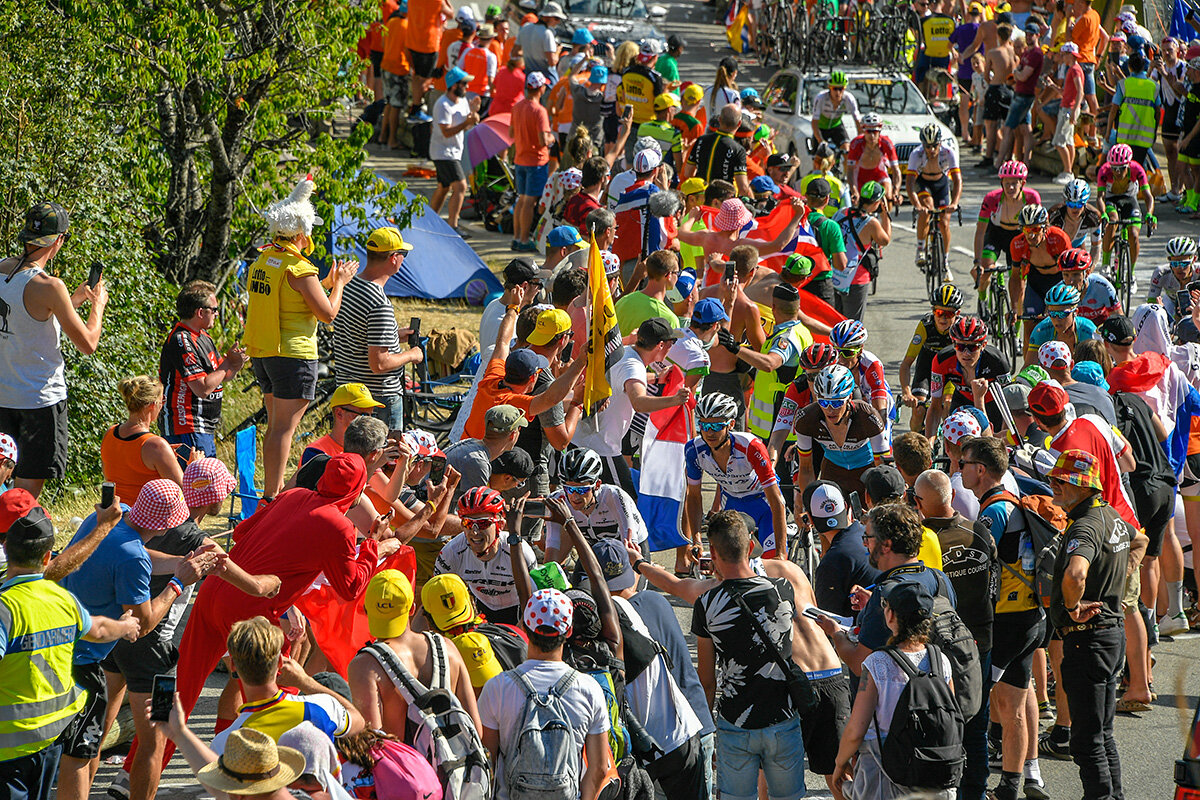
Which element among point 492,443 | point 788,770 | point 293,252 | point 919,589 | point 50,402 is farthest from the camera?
point 293,252

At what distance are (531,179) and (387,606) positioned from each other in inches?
442

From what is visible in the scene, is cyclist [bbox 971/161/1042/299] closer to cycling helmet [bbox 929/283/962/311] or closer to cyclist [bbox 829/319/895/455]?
cycling helmet [bbox 929/283/962/311]

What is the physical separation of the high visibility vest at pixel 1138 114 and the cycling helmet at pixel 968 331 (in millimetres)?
10188

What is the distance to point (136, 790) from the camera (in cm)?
605

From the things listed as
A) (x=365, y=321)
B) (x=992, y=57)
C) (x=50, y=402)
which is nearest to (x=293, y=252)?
(x=365, y=321)

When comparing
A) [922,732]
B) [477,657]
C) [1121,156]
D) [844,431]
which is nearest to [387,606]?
[477,657]

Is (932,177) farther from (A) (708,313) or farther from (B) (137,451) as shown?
(B) (137,451)

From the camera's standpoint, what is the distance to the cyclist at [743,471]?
7.99 metres

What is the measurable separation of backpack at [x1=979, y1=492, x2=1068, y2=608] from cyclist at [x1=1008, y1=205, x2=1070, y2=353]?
5.23 m

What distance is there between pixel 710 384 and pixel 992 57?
12920mm

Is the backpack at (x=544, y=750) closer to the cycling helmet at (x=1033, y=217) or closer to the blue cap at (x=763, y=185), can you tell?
the cycling helmet at (x=1033, y=217)

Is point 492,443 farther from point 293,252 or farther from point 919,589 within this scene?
point 919,589

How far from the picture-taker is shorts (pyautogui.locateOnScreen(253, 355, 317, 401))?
8688 mm

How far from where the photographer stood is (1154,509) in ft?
28.2
